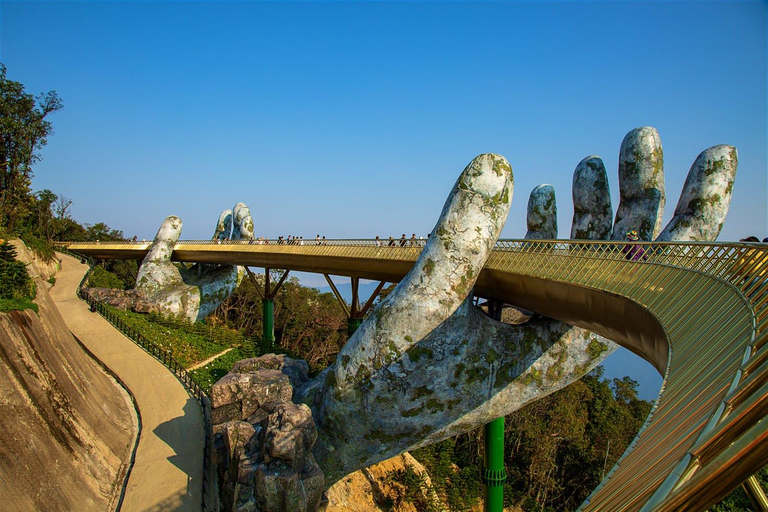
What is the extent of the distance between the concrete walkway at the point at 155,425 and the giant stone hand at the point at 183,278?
462 cm

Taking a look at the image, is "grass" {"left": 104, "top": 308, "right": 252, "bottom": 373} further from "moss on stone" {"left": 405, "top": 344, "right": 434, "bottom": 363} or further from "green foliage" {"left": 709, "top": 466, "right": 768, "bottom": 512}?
"green foliage" {"left": 709, "top": 466, "right": 768, "bottom": 512}

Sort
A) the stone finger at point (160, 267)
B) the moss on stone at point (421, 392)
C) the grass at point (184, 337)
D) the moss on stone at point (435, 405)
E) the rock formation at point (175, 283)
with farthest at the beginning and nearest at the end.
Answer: the stone finger at point (160, 267) < the rock formation at point (175, 283) < the grass at point (184, 337) < the moss on stone at point (435, 405) < the moss on stone at point (421, 392)

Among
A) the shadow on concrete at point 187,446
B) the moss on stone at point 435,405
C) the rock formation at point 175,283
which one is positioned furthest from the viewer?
the rock formation at point 175,283

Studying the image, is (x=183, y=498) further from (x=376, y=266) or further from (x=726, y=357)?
(x=726, y=357)

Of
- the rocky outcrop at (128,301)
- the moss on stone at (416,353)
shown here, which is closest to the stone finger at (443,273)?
the moss on stone at (416,353)

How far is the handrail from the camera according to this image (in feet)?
44.8

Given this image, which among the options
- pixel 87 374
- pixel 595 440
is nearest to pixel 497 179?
pixel 87 374

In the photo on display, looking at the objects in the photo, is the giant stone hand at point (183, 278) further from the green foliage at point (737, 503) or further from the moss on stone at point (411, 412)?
the green foliage at point (737, 503)

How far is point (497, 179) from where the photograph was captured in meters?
14.4

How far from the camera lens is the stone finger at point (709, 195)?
1392 centimetres

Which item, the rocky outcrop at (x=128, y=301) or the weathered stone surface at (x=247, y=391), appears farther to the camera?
the rocky outcrop at (x=128, y=301)

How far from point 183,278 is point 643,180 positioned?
1072 inches

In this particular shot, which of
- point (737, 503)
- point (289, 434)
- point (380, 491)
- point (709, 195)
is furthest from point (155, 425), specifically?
point (737, 503)

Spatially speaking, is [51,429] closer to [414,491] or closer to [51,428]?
[51,428]
